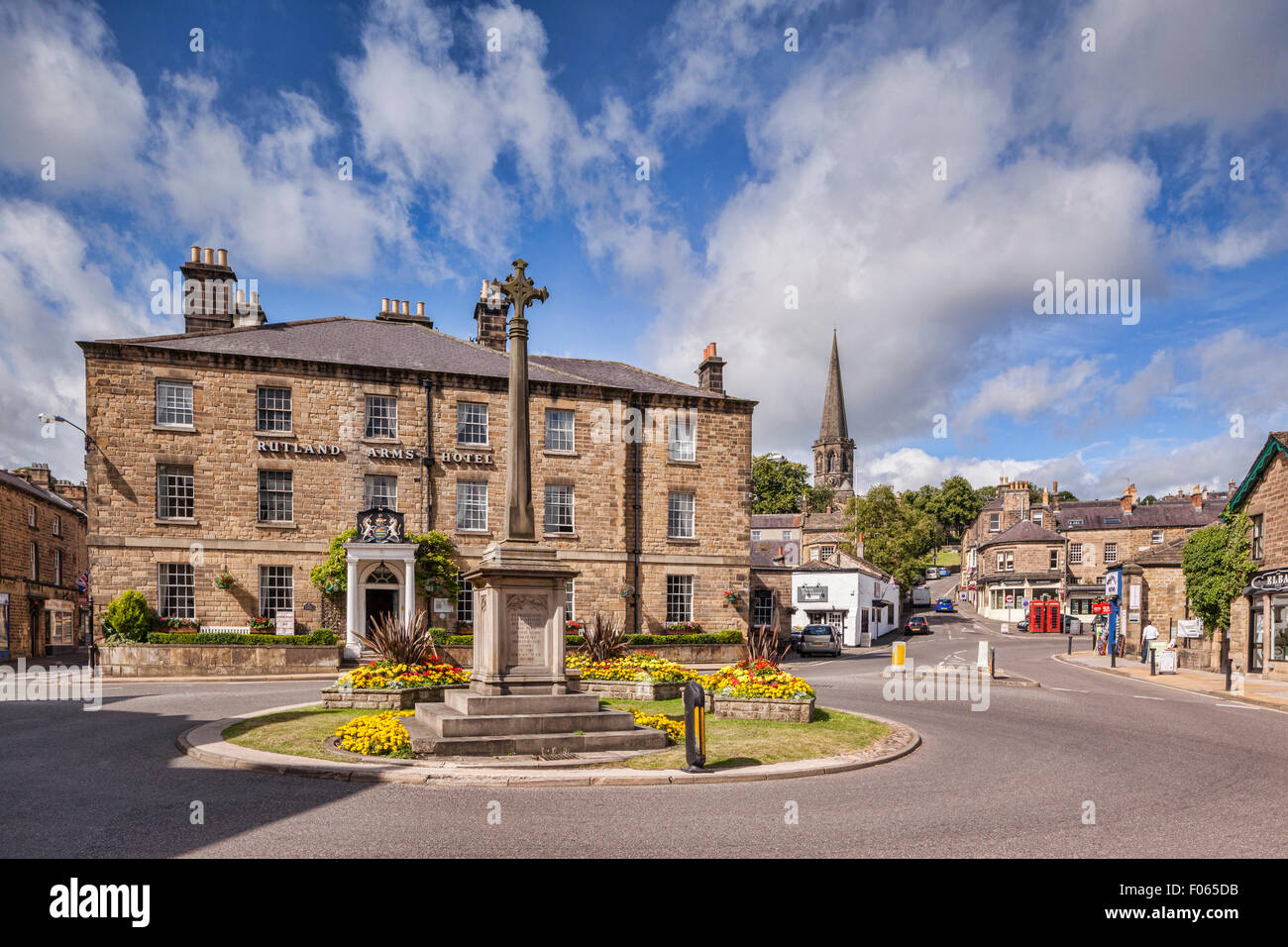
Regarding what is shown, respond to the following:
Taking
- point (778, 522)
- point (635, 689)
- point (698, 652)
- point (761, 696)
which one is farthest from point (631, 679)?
point (778, 522)

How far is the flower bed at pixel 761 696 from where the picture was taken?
14559mm

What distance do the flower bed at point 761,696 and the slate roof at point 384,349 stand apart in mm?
17785

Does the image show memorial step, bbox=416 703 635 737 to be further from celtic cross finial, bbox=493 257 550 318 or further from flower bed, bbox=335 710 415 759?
celtic cross finial, bbox=493 257 550 318

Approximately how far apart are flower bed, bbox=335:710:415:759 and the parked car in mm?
29196

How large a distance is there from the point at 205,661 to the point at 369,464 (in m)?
8.17

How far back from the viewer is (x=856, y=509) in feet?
212

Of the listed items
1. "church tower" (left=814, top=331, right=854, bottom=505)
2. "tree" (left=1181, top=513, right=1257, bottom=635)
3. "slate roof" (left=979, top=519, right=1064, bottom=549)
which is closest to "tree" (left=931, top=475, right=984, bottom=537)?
"church tower" (left=814, top=331, right=854, bottom=505)

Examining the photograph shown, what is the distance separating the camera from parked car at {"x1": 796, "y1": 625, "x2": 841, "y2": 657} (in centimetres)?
3781

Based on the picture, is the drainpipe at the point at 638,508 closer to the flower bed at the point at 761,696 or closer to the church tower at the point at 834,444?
the flower bed at the point at 761,696

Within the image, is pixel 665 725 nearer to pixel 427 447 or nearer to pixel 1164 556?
pixel 427 447

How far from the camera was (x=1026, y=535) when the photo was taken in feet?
235

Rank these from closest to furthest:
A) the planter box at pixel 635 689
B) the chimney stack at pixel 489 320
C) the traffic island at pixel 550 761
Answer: the traffic island at pixel 550 761
the planter box at pixel 635 689
the chimney stack at pixel 489 320

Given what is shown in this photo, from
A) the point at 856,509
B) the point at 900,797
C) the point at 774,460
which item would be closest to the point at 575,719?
the point at 900,797

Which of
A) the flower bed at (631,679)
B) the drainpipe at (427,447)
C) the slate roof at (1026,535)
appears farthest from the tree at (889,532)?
the flower bed at (631,679)
